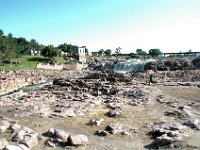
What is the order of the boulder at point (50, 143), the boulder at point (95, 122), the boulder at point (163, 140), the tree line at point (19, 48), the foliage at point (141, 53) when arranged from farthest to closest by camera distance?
the foliage at point (141, 53) → the tree line at point (19, 48) → the boulder at point (95, 122) → the boulder at point (50, 143) → the boulder at point (163, 140)

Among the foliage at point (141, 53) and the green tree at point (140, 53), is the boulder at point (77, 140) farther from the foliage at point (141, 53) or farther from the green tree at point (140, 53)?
the foliage at point (141, 53)

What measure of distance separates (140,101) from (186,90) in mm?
10887

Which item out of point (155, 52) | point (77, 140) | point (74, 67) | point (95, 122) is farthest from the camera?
point (155, 52)

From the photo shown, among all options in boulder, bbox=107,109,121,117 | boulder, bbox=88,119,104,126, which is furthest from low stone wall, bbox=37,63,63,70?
boulder, bbox=88,119,104,126

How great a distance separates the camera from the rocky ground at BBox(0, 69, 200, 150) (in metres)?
22.0

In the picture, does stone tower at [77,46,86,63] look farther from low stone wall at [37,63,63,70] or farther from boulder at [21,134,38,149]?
boulder at [21,134,38,149]

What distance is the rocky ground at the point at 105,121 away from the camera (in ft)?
72.1

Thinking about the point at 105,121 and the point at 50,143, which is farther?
the point at 105,121

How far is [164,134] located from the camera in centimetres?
2272

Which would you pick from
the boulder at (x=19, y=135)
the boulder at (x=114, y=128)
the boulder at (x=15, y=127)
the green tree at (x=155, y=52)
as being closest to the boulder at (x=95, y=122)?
the boulder at (x=114, y=128)

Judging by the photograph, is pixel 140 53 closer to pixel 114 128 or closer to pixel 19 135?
pixel 114 128

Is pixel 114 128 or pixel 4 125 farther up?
pixel 4 125

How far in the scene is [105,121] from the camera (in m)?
28.1

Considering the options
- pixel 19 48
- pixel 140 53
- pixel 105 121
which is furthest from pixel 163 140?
pixel 140 53
